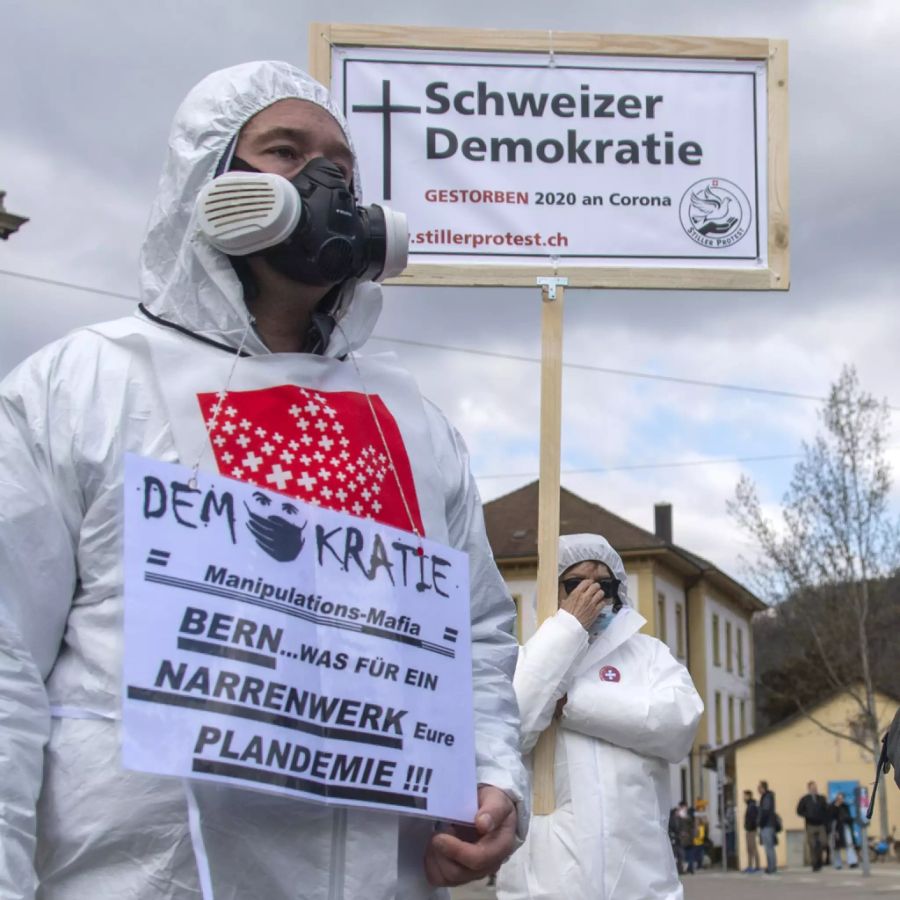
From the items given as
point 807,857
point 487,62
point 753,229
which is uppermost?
point 487,62

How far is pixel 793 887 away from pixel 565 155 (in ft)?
81.0

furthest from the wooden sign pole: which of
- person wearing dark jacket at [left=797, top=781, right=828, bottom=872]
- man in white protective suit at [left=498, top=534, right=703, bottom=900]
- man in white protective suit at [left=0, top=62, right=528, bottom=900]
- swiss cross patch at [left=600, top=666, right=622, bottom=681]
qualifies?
person wearing dark jacket at [left=797, top=781, right=828, bottom=872]

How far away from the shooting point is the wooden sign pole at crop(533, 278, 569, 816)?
5410 mm

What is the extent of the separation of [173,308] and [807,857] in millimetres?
40329

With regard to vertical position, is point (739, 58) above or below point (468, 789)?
above

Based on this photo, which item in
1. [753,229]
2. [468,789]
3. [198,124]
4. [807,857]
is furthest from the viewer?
[807,857]

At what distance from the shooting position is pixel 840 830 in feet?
127

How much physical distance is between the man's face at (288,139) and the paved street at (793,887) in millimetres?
19418

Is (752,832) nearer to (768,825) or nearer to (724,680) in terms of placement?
(768,825)

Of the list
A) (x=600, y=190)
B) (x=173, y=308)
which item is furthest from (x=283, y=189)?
(x=600, y=190)

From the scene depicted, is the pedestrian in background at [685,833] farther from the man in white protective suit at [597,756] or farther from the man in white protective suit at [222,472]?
the man in white protective suit at [222,472]

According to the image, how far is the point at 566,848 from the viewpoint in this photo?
17.1 feet

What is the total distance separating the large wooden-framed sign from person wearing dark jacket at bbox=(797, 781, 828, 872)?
3404 cm

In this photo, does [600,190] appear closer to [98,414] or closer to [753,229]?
[753,229]
